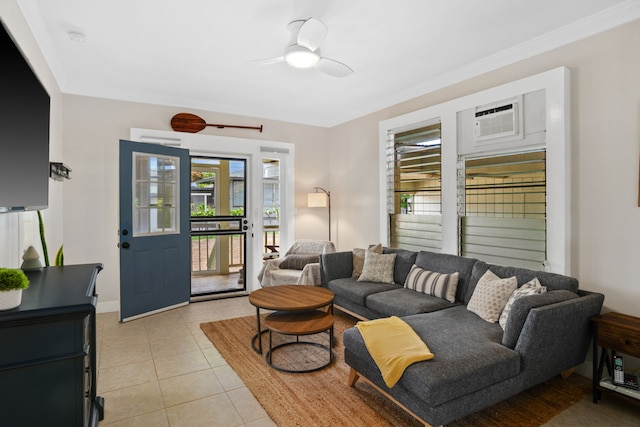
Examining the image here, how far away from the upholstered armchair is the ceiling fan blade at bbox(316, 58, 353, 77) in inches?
88.0

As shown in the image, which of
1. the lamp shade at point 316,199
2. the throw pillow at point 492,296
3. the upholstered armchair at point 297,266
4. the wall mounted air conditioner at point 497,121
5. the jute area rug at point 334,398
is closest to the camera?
the jute area rug at point 334,398

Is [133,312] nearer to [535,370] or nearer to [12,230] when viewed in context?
[12,230]

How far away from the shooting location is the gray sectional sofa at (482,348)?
1954 millimetres

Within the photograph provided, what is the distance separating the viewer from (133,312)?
162 inches

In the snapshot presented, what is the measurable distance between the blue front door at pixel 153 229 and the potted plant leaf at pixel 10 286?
9.74ft

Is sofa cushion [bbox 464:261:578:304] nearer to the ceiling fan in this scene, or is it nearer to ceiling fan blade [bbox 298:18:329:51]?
the ceiling fan

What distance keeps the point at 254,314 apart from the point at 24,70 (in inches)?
129

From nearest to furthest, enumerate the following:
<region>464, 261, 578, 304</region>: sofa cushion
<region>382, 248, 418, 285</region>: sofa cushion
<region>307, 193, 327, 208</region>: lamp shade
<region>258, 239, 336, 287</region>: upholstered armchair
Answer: <region>464, 261, 578, 304</region>: sofa cushion
<region>382, 248, 418, 285</region>: sofa cushion
<region>258, 239, 336, 287</region>: upholstered armchair
<region>307, 193, 327, 208</region>: lamp shade

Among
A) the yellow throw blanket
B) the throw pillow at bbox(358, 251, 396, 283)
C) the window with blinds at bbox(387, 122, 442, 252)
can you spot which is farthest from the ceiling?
the yellow throw blanket

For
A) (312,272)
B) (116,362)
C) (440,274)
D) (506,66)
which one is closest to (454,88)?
(506,66)

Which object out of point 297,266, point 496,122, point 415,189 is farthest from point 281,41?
point 297,266

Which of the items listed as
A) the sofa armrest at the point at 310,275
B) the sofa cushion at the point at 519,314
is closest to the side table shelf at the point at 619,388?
the sofa cushion at the point at 519,314

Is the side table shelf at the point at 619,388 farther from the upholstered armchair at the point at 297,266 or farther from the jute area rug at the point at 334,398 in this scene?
the upholstered armchair at the point at 297,266

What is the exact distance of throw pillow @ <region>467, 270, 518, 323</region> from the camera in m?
2.71
